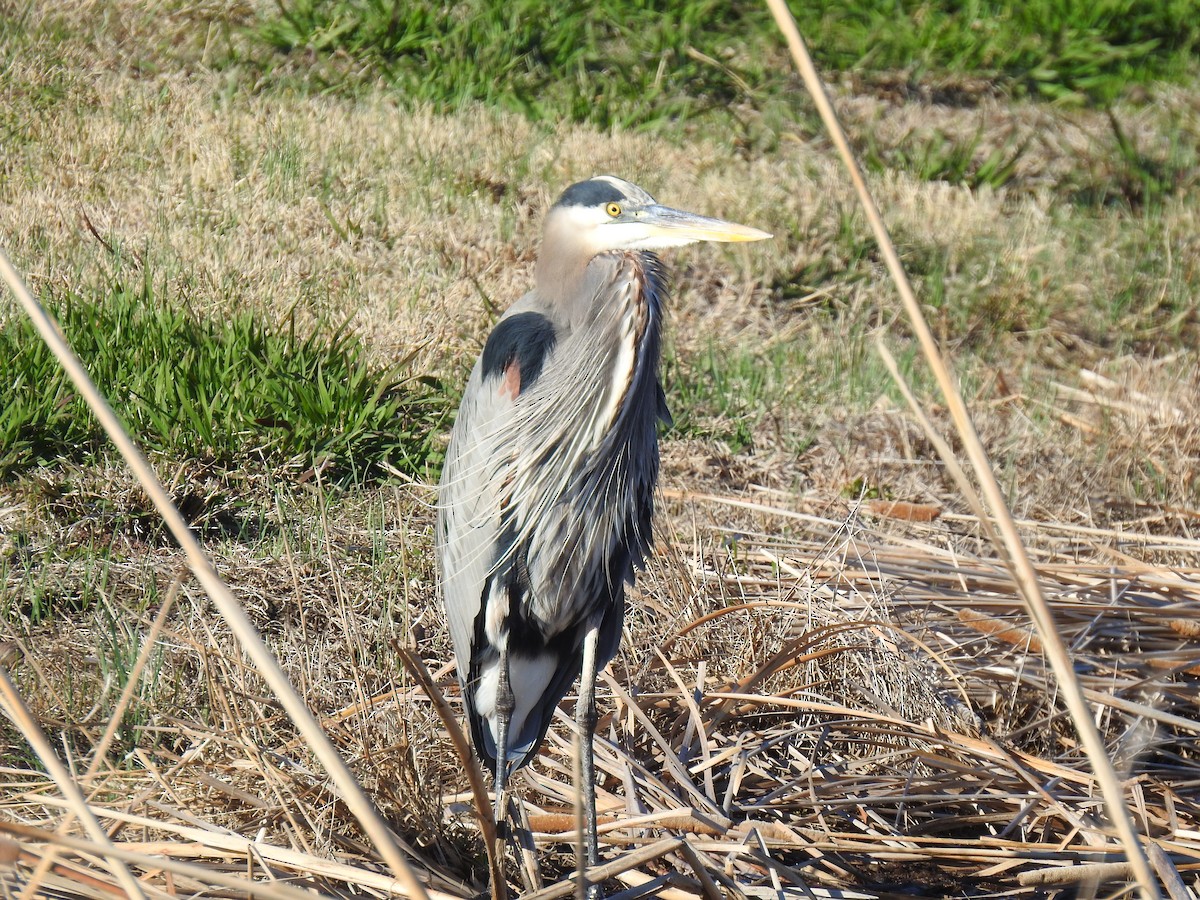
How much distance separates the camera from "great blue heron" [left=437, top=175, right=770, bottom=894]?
7.71ft

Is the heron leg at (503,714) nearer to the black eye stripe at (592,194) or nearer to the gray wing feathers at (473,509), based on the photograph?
the gray wing feathers at (473,509)

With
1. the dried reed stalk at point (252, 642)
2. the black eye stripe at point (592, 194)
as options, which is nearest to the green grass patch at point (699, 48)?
the black eye stripe at point (592, 194)

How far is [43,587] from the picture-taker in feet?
9.18

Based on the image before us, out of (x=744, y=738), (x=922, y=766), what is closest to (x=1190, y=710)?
(x=922, y=766)

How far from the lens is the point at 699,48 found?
20.3 feet

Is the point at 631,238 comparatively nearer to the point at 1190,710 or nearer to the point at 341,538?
the point at 341,538

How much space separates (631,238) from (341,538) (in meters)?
1.27

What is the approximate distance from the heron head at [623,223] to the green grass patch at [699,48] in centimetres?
329

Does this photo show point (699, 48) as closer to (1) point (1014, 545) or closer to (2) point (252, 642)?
(1) point (1014, 545)

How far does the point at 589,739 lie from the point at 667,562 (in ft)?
2.27

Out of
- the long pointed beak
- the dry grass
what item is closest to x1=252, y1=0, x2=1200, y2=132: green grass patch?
the dry grass

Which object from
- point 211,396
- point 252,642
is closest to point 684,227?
point 252,642

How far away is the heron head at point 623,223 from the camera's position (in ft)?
7.64

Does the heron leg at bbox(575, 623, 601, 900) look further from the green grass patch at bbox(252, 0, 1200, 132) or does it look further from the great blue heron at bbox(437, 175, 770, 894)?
the green grass patch at bbox(252, 0, 1200, 132)
